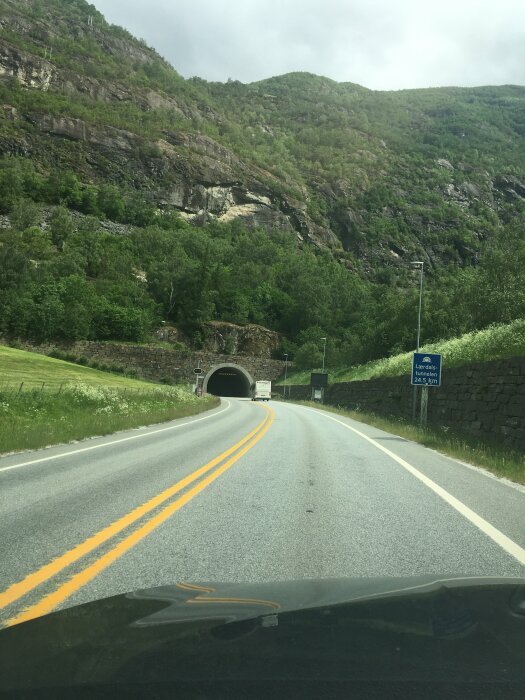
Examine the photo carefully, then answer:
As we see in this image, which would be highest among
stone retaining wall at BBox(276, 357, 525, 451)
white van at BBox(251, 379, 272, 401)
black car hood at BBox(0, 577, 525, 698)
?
stone retaining wall at BBox(276, 357, 525, 451)

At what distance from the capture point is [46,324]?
83000 mm

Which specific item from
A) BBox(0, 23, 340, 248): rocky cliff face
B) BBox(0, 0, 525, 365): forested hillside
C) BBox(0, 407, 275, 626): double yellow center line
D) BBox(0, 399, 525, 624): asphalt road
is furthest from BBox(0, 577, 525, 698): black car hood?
BBox(0, 23, 340, 248): rocky cliff face

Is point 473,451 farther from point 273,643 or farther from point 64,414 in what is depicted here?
point 64,414

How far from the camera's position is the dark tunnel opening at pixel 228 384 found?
102m

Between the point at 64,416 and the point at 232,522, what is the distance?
1666 cm

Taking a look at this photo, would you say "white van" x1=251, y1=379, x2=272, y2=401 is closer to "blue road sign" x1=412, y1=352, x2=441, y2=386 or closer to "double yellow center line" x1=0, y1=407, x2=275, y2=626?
"blue road sign" x1=412, y1=352, x2=441, y2=386

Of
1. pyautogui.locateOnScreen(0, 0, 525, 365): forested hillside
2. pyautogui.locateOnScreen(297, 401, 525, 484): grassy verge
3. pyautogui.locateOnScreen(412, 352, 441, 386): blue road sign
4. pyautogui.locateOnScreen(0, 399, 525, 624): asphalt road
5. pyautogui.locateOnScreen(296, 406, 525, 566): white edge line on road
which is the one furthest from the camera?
pyautogui.locateOnScreen(0, 0, 525, 365): forested hillside

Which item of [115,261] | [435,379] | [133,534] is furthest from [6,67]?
[133,534]

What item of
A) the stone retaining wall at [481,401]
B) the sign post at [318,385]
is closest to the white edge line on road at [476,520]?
the stone retaining wall at [481,401]

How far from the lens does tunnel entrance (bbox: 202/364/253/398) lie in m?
97.4

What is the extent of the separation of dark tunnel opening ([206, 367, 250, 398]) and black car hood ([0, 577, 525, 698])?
314ft

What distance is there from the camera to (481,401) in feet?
62.5

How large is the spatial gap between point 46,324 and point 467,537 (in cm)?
8353

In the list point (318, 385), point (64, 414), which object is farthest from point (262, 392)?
point (64, 414)
